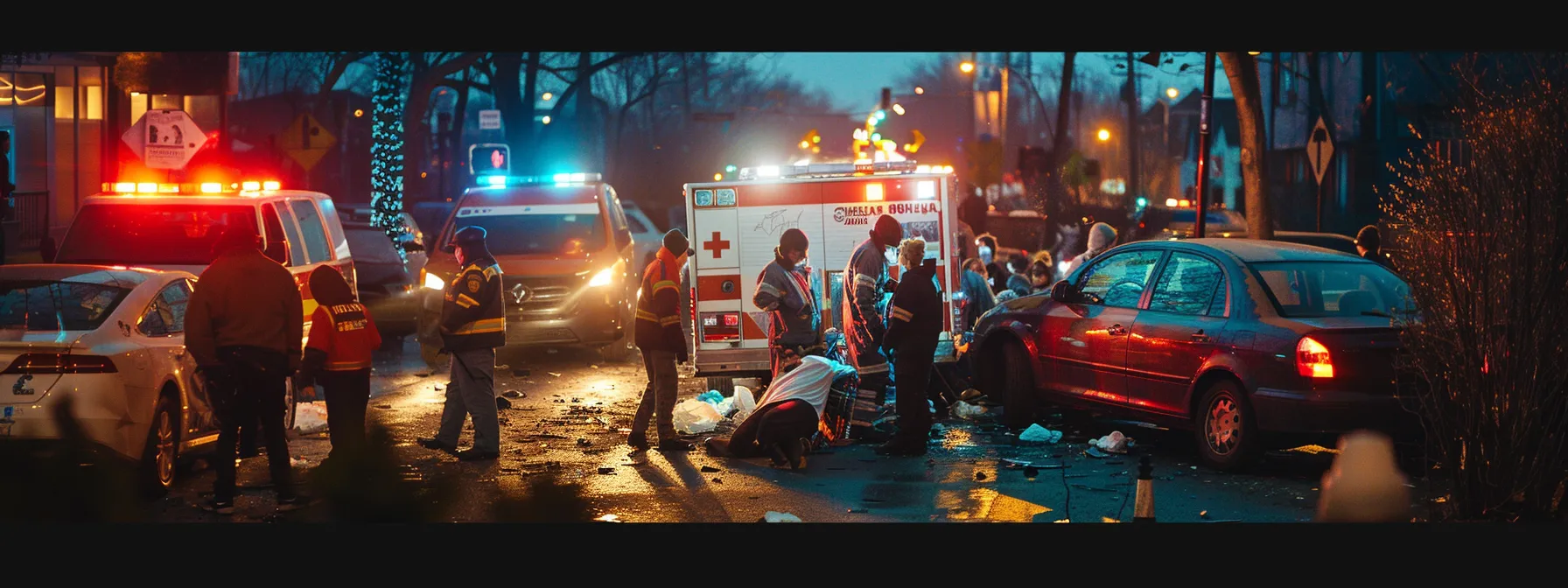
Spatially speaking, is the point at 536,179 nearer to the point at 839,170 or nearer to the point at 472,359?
the point at 839,170

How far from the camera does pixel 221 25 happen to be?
24.3 feet

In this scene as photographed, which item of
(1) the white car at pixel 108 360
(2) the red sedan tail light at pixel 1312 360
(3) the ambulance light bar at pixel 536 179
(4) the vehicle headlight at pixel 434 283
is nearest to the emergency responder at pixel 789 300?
(2) the red sedan tail light at pixel 1312 360

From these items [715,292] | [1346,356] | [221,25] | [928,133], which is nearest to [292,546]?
[221,25]

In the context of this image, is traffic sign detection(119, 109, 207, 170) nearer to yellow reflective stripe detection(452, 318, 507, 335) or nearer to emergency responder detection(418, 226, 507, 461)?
emergency responder detection(418, 226, 507, 461)

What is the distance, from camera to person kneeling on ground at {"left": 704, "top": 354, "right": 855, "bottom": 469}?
35.0 feet

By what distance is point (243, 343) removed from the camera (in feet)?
30.1

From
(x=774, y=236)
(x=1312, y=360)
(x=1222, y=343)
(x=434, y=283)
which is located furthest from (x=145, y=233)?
(x=1312, y=360)

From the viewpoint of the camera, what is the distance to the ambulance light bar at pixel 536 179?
738 inches

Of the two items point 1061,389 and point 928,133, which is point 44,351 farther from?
point 928,133

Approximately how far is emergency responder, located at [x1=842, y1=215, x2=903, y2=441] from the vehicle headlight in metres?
5.82

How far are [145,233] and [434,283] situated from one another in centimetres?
362

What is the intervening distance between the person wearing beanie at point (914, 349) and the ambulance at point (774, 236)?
86.2 inches

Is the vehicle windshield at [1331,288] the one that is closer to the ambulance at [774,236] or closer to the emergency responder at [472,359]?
the ambulance at [774,236]

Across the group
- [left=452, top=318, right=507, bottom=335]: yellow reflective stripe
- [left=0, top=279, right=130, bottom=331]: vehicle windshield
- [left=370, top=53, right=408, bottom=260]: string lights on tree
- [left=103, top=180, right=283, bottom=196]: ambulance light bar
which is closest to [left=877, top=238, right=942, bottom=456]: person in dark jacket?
[left=452, top=318, right=507, bottom=335]: yellow reflective stripe
